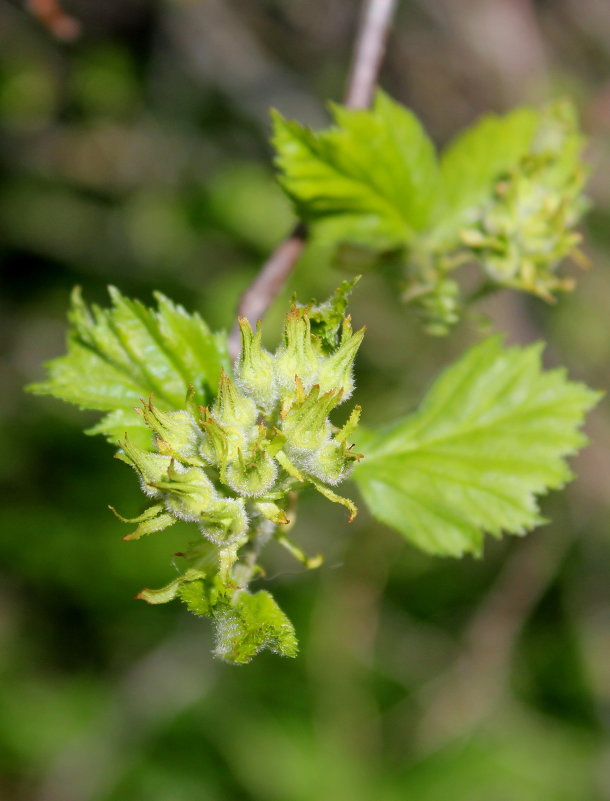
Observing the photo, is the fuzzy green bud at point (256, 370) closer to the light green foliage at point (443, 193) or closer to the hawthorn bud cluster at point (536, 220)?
the light green foliage at point (443, 193)

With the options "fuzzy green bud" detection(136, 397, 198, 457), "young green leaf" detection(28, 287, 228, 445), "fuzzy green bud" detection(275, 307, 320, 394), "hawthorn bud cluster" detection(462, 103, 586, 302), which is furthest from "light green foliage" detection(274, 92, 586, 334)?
"fuzzy green bud" detection(136, 397, 198, 457)

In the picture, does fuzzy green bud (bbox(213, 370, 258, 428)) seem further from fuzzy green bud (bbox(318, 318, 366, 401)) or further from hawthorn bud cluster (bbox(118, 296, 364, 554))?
fuzzy green bud (bbox(318, 318, 366, 401))

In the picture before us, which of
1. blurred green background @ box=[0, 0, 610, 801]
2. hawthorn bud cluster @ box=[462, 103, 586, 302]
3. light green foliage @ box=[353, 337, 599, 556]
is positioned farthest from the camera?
blurred green background @ box=[0, 0, 610, 801]

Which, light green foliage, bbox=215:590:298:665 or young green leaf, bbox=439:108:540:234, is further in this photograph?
young green leaf, bbox=439:108:540:234

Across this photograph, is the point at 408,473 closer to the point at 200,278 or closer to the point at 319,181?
the point at 319,181

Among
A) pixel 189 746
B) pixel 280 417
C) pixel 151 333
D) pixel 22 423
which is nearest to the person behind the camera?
pixel 280 417

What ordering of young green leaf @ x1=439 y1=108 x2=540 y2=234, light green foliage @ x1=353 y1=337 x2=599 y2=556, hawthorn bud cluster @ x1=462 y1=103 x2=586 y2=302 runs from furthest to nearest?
young green leaf @ x1=439 y1=108 x2=540 y2=234, hawthorn bud cluster @ x1=462 y1=103 x2=586 y2=302, light green foliage @ x1=353 y1=337 x2=599 y2=556

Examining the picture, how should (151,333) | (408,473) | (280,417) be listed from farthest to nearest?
(408,473), (151,333), (280,417)

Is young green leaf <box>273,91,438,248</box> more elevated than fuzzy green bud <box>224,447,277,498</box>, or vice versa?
young green leaf <box>273,91,438,248</box>

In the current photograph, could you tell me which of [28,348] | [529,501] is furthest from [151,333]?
[28,348]
